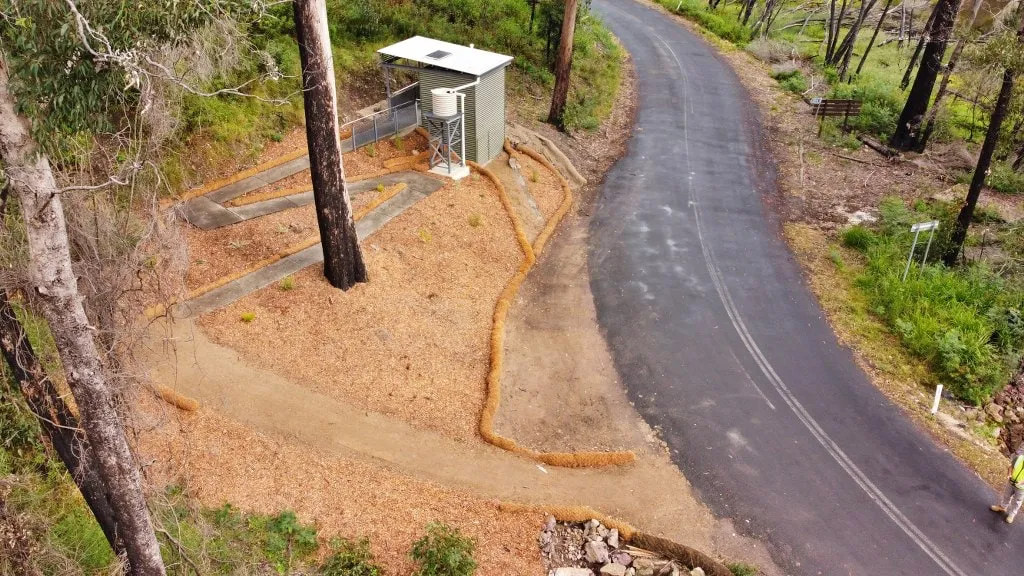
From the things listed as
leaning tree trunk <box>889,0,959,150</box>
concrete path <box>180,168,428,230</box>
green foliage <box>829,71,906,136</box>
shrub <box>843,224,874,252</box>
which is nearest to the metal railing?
concrete path <box>180,168,428,230</box>

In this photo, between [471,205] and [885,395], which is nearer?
[885,395]

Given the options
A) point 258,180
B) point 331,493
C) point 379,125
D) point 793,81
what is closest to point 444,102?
point 379,125

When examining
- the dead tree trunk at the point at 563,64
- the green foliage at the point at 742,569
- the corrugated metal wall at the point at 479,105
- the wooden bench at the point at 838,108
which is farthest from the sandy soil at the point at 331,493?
the wooden bench at the point at 838,108

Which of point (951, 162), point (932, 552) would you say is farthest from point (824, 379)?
point (951, 162)

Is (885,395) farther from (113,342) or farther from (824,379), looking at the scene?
(113,342)

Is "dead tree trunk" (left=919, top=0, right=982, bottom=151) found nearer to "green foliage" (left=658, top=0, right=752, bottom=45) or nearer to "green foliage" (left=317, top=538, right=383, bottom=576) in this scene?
"green foliage" (left=658, top=0, right=752, bottom=45)

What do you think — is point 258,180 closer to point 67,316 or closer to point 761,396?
point 67,316

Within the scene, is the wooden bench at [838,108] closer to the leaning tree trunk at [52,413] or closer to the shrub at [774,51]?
the shrub at [774,51]
